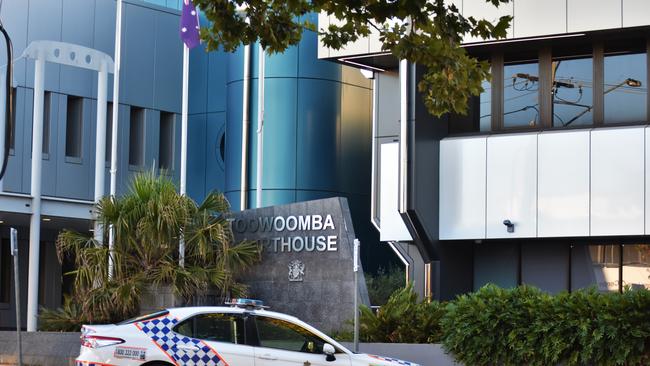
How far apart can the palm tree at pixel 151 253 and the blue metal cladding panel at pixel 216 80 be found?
42.4 feet

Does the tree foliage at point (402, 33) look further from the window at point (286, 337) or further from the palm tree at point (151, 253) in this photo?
the palm tree at point (151, 253)

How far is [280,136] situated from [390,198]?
7.53m

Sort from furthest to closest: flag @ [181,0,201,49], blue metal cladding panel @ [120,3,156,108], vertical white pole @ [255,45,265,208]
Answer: blue metal cladding panel @ [120,3,156,108], vertical white pole @ [255,45,265,208], flag @ [181,0,201,49]

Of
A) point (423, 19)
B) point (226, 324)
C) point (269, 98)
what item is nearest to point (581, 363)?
point (226, 324)

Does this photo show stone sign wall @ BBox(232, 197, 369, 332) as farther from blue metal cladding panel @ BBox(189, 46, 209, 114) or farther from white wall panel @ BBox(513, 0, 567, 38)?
blue metal cladding panel @ BBox(189, 46, 209, 114)

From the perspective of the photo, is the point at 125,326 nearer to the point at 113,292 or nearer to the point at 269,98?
the point at 113,292

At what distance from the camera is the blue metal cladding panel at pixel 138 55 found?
36719 mm

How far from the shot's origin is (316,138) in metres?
34.3

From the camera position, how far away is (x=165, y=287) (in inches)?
976

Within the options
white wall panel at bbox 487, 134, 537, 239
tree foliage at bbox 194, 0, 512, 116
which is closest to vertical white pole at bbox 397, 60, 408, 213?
white wall panel at bbox 487, 134, 537, 239

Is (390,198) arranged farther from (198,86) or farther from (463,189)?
(198,86)

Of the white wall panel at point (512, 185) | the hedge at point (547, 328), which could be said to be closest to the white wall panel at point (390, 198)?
the white wall panel at point (512, 185)

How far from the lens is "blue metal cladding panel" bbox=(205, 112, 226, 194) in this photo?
3806 cm

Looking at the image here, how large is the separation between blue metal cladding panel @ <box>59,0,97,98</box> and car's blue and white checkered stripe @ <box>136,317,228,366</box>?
792 inches
